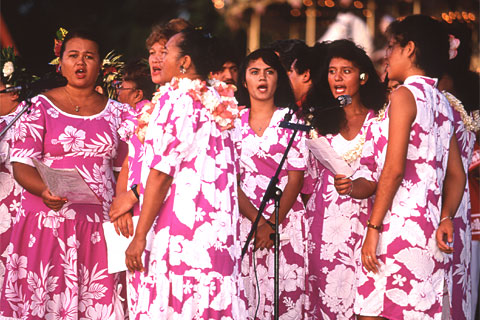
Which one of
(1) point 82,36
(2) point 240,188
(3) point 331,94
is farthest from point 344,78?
(1) point 82,36

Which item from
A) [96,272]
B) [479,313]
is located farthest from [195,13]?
[96,272]

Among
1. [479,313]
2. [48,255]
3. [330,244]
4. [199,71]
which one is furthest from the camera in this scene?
[479,313]

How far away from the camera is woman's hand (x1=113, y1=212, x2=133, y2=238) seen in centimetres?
385

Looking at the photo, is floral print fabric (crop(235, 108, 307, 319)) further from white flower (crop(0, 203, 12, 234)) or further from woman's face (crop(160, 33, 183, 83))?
white flower (crop(0, 203, 12, 234))

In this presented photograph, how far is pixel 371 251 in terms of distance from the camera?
12.0ft

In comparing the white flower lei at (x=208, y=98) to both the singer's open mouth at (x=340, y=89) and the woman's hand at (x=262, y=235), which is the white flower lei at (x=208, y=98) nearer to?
the woman's hand at (x=262, y=235)

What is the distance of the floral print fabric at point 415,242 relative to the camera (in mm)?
3604

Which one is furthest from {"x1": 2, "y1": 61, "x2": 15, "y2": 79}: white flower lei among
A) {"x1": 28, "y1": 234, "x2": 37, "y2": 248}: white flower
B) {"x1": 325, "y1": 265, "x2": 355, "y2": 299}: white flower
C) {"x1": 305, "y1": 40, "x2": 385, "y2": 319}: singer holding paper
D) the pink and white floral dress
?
{"x1": 325, "y1": 265, "x2": 355, "y2": 299}: white flower

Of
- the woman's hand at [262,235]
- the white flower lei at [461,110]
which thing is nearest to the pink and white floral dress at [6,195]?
the woman's hand at [262,235]

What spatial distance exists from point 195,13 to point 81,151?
11.7 meters

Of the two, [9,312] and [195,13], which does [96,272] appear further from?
[195,13]

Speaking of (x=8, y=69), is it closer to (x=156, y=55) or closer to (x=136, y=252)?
(x=156, y=55)

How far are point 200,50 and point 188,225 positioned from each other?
0.98 metres

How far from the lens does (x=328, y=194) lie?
4.83 m
